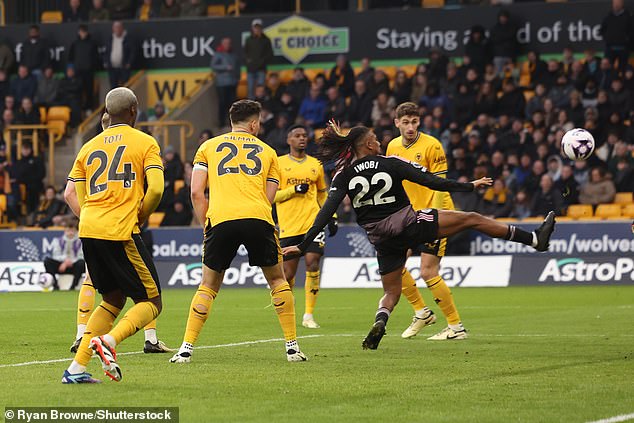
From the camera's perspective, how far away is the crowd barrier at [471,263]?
83.2 feet

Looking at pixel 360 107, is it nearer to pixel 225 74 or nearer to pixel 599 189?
pixel 225 74

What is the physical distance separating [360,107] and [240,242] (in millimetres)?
19307

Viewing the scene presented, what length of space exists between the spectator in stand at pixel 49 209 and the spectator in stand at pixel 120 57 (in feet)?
13.1

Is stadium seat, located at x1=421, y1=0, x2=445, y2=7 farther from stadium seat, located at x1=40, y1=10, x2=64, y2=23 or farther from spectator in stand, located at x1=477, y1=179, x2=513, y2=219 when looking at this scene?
stadium seat, located at x1=40, y1=10, x2=64, y2=23

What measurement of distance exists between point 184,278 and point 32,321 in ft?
31.0

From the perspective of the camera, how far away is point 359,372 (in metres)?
10.6

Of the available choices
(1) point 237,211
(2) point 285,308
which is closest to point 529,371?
(2) point 285,308

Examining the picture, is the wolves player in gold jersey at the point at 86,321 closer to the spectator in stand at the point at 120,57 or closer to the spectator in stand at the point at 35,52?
the spectator in stand at the point at 120,57

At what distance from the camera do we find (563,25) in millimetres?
31922

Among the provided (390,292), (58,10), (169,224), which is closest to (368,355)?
(390,292)

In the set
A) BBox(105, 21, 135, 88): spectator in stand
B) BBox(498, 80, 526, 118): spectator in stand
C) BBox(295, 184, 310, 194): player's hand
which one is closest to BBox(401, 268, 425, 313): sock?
BBox(295, 184, 310, 194): player's hand

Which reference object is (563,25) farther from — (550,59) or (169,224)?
(169,224)

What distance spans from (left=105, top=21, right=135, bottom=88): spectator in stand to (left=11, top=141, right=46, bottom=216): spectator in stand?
3042 millimetres

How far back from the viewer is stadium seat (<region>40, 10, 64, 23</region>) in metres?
36.0
